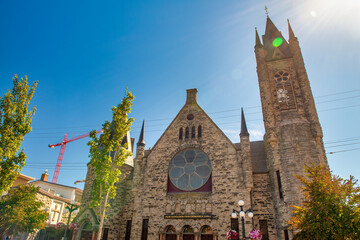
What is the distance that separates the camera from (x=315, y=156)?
20406 mm

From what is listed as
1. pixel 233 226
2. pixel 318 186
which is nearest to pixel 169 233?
pixel 233 226

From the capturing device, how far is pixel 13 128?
15297 millimetres

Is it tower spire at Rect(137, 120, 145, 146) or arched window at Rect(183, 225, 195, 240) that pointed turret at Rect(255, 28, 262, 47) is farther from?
arched window at Rect(183, 225, 195, 240)

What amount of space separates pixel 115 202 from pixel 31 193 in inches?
294

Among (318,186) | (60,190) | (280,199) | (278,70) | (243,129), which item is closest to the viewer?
(318,186)

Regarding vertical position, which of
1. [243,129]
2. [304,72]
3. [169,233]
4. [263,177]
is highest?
[304,72]

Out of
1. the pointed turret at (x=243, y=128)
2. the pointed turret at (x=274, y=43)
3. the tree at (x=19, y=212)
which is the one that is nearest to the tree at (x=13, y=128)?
the tree at (x=19, y=212)

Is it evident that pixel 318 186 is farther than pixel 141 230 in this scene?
No

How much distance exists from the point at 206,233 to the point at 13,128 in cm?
1616

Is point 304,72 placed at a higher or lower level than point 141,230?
higher

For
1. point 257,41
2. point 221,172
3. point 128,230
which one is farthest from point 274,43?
point 128,230

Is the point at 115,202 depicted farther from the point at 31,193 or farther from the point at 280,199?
the point at 280,199

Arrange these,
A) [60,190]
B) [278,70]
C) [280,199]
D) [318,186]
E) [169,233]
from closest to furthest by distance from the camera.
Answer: [318,186]
[280,199]
[169,233]
[278,70]
[60,190]

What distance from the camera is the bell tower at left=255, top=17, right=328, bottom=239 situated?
65.0 feet
